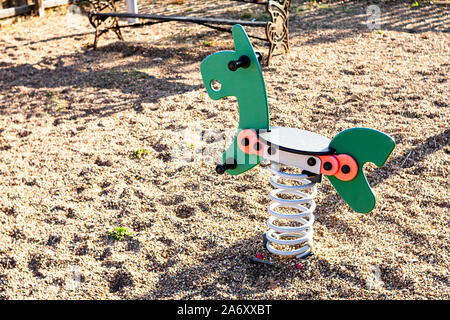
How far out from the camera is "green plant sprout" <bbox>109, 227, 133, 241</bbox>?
3.36 meters

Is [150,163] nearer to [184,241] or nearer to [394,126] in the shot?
[184,241]

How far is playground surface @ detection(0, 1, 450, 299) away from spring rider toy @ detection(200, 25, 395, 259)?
35 cm

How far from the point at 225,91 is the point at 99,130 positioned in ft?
7.33

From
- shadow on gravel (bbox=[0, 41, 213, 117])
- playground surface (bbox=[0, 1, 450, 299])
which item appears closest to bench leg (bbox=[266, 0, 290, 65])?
playground surface (bbox=[0, 1, 450, 299])

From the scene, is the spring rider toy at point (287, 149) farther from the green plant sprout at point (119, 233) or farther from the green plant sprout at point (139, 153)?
the green plant sprout at point (139, 153)

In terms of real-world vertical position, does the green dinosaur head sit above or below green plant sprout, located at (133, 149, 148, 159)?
above

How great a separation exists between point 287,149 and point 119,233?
1412mm

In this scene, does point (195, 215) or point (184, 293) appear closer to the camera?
point (184, 293)

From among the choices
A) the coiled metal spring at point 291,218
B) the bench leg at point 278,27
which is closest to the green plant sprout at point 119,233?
the coiled metal spring at point 291,218

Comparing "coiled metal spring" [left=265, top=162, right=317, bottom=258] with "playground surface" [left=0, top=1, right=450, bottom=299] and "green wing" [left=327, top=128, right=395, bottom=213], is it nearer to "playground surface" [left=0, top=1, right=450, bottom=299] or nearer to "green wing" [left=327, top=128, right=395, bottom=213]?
"playground surface" [left=0, top=1, right=450, bottom=299]

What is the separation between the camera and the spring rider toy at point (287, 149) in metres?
2.61

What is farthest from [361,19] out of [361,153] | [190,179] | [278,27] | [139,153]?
[361,153]
